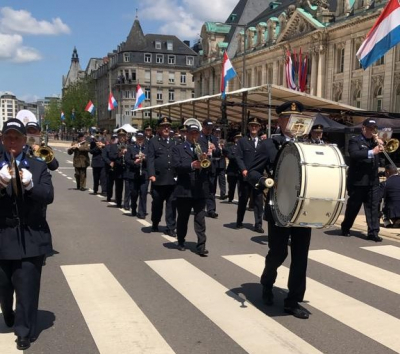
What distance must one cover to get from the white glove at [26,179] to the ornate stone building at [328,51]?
28662mm

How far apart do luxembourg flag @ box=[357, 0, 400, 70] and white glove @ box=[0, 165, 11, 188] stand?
10.0 m

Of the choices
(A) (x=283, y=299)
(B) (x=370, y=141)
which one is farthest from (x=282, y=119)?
(B) (x=370, y=141)

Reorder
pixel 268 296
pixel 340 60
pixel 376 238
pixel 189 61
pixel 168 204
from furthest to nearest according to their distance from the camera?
pixel 189 61
pixel 340 60
pixel 168 204
pixel 376 238
pixel 268 296

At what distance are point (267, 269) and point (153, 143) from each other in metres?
4.96

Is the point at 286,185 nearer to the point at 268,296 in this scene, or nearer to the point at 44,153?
the point at 268,296

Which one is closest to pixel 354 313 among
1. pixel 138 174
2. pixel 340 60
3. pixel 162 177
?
pixel 162 177

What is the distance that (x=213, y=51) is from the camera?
Answer: 7412 cm

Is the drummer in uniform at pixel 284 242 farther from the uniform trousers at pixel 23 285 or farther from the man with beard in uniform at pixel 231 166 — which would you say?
the man with beard in uniform at pixel 231 166

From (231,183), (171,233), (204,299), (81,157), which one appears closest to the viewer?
(204,299)

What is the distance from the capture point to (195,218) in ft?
25.0

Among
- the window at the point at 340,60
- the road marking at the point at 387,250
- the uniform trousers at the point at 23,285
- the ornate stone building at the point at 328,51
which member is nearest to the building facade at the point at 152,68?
the ornate stone building at the point at 328,51

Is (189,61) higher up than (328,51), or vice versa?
(189,61)

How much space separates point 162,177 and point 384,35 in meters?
6.54

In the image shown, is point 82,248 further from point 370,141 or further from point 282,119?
point 370,141
